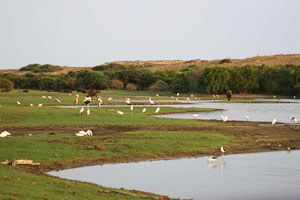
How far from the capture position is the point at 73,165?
17.8 metres

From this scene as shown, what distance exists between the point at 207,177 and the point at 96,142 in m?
6.71

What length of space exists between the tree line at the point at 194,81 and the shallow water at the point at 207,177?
56938 millimetres

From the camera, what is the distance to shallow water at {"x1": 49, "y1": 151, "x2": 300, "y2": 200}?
14.4 metres

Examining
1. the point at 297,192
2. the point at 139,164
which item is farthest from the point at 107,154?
the point at 297,192

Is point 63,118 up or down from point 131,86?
down

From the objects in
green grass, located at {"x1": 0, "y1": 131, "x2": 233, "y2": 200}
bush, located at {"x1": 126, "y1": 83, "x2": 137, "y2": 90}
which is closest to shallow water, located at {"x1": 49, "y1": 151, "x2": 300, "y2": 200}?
green grass, located at {"x1": 0, "y1": 131, "x2": 233, "y2": 200}

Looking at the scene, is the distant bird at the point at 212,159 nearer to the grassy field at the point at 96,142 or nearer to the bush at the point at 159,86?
the grassy field at the point at 96,142

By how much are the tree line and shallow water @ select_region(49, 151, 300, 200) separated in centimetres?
5694

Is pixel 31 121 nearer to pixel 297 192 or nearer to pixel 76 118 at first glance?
pixel 76 118

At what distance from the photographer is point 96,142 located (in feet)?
72.3

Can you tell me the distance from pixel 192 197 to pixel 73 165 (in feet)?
17.2

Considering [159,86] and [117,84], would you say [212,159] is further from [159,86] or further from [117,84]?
[117,84]

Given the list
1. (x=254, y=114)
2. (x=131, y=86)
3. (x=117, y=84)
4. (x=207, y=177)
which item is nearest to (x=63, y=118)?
(x=254, y=114)

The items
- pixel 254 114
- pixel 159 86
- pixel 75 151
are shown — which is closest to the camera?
pixel 75 151
